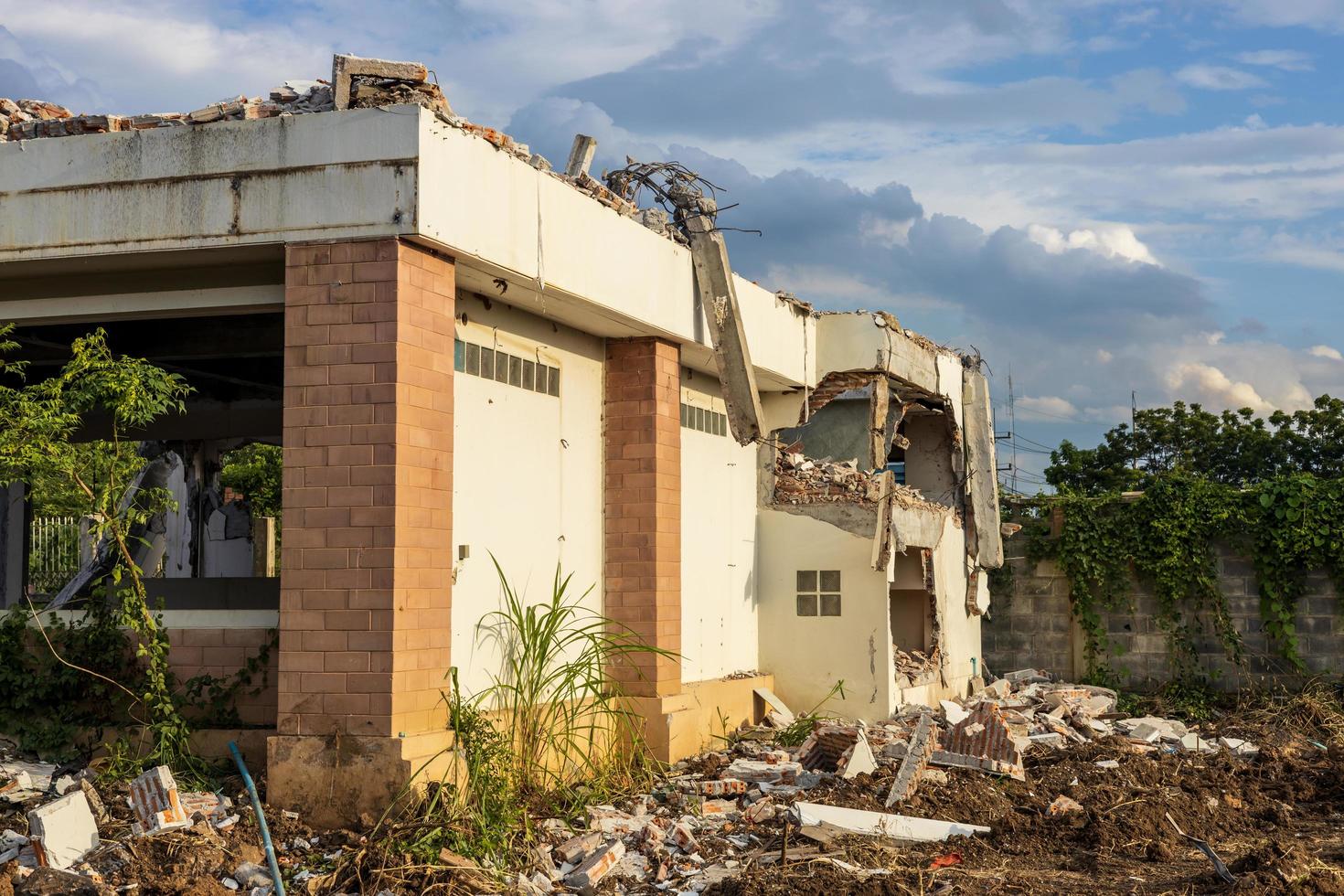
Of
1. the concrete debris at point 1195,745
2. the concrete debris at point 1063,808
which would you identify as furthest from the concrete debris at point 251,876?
the concrete debris at point 1195,745

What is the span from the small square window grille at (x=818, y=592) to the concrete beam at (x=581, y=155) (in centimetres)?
569

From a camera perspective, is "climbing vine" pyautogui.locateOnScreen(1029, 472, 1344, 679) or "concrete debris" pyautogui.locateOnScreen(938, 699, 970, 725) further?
"climbing vine" pyautogui.locateOnScreen(1029, 472, 1344, 679)

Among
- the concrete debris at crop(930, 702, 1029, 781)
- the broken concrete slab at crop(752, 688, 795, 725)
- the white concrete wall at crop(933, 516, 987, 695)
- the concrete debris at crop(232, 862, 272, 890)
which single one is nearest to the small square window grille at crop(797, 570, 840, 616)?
the broken concrete slab at crop(752, 688, 795, 725)

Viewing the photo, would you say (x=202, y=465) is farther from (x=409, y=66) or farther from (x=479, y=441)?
(x=409, y=66)

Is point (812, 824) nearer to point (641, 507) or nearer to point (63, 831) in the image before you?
point (641, 507)

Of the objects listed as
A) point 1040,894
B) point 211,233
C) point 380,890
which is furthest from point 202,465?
point 1040,894

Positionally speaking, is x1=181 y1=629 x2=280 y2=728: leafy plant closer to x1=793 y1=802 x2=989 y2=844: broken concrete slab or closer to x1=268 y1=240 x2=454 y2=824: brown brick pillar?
x1=268 y1=240 x2=454 y2=824: brown brick pillar

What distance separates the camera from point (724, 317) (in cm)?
1255

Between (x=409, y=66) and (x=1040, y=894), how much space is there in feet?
20.7

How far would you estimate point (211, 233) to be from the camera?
28.2ft

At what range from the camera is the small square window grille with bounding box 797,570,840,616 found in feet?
48.2

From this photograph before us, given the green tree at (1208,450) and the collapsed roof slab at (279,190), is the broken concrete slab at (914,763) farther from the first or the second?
the green tree at (1208,450)

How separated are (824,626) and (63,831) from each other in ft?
28.8

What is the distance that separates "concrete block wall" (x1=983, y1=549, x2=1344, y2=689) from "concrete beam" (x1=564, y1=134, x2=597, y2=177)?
11155 millimetres
